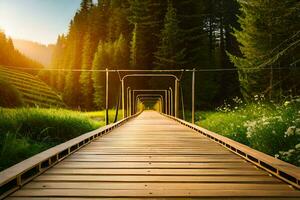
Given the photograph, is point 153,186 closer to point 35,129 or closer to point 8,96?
point 35,129

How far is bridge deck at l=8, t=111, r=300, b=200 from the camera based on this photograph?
3922 mm

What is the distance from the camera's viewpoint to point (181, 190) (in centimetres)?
409

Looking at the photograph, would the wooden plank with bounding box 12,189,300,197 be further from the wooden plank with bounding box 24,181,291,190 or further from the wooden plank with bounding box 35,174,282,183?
the wooden plank with bounding box 35,174,282,183

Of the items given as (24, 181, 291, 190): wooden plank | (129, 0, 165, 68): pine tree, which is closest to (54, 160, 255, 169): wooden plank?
(24, 181, 291, 190): wooden plank

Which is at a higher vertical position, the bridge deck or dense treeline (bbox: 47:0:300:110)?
dense treeline (bbox: 47:0:300:110)

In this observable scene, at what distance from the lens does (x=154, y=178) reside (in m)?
4.71

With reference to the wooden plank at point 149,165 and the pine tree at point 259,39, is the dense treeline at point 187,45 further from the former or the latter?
the wooden plank at point 149,165

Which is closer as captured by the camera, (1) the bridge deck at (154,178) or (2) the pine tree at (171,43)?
(1) the bridge deck at (154,178)

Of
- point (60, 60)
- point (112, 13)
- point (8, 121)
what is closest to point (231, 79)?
point (112, 13)

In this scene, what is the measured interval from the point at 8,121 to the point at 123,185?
6024 millimetres

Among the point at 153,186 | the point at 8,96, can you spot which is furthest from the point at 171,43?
the point at 153,186

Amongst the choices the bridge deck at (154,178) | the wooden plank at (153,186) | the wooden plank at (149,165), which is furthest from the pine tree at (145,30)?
the wooden plank at (153,186)

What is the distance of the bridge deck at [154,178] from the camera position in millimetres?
3922

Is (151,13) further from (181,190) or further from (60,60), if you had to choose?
(60,60)
